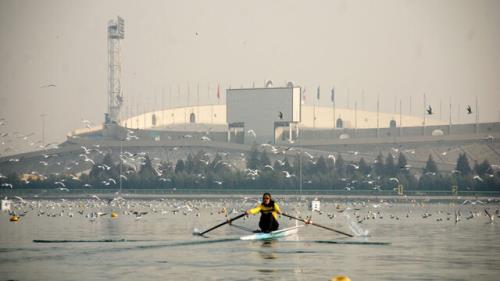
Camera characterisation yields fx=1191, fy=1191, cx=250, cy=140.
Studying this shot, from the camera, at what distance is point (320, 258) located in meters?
72.9

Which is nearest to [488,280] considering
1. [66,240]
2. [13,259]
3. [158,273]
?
[158,273]

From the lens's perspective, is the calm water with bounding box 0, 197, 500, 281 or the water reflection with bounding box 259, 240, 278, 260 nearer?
the calm water with bounding box 0, 197, 500, 281

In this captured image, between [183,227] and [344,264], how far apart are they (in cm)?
4373

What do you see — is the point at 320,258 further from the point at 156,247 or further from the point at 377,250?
the point at 156,247

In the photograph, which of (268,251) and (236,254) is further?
(268,251)

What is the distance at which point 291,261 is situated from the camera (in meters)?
71.0

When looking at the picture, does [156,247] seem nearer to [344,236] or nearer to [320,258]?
[320,258]

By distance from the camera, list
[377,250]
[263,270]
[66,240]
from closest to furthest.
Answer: [263,270] → [377,250] → [66,240]

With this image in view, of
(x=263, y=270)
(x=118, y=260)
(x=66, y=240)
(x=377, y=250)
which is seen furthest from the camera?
(x=66, y=240)

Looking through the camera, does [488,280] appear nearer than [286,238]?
Yes

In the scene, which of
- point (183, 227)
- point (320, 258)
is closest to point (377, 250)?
point (320, 258)

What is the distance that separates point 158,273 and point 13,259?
483 inches

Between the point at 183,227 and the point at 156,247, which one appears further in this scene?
the point at 183,227

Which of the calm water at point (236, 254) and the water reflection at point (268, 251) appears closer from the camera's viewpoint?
the calm water at point (236, 254)
